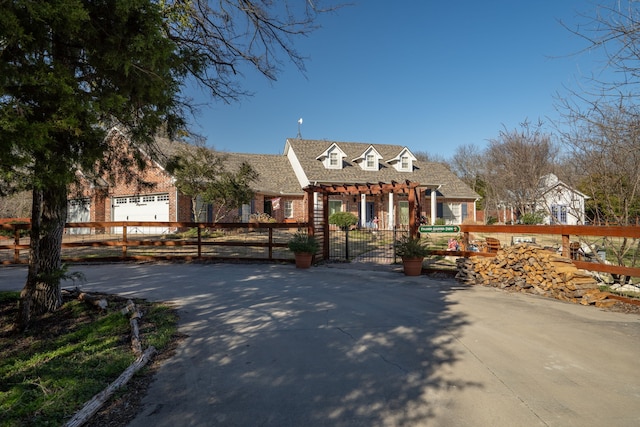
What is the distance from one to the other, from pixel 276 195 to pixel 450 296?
63.3 feet

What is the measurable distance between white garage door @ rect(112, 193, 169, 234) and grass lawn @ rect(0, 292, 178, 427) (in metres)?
14.8

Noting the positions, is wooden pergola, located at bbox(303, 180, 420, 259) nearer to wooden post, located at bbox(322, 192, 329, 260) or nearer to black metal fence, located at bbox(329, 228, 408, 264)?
wooden post, located at bbox(322, 192, 329, 260)

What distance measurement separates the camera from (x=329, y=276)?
30.5ft

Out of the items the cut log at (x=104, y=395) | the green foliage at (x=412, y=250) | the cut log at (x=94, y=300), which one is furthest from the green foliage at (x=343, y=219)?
the cut log at (x=104, y=395)

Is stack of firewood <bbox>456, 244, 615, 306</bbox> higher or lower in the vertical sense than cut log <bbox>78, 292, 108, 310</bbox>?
higher

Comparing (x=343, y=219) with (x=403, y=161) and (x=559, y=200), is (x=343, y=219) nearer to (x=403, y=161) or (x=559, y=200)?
(x=403, y=161)

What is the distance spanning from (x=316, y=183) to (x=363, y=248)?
9.22 metres

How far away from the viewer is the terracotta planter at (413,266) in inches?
363

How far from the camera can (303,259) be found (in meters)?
10.6

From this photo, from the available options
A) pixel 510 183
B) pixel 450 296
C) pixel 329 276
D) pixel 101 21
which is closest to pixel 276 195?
pixel 510 183

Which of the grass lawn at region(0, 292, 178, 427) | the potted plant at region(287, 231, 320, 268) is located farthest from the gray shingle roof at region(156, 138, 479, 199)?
the grass lawn at region(0, 292, 178, 427)

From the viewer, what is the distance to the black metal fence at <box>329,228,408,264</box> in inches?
488

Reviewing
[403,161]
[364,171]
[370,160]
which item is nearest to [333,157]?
[364,171]

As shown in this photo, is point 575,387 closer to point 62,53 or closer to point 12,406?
point 12,406
